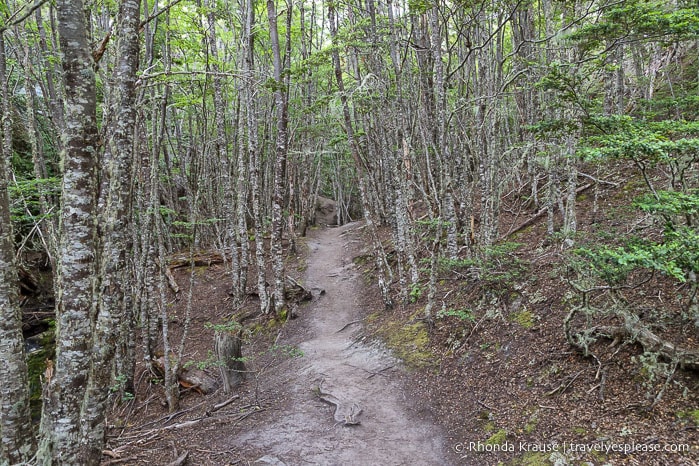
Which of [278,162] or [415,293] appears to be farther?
[278,162]

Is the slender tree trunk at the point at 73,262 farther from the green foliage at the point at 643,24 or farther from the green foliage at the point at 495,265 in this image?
the green foliage at the point at 495,265

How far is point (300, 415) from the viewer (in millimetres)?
6086

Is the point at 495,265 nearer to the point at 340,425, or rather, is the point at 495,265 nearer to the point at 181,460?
the point at 340,425

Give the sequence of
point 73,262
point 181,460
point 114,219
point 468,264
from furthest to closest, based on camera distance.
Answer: point 468,264 → point 181,460 → point 114,219 → point 73,262

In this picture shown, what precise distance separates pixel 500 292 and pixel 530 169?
6.55 meters

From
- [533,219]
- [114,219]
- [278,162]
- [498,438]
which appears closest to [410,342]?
[498,438]

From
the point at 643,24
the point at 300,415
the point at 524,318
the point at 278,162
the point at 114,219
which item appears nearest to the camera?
the point at 114,219

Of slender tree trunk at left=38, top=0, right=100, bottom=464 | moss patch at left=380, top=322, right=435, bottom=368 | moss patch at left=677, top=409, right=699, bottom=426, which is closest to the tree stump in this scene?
moss patch at left=380, top=322, right=435, bottom=368

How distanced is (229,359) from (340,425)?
115 inches

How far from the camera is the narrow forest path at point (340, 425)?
4.95 meters

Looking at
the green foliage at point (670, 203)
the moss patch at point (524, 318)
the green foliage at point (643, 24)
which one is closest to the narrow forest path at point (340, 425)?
the moss patch at point (524, 318)

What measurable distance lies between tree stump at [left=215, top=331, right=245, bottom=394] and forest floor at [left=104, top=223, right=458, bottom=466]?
22cm

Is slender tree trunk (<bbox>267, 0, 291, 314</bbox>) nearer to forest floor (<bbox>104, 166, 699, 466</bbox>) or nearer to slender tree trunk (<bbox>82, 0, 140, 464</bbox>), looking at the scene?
forest floor (<bbox>104, 166, 699, 466</bbox>)

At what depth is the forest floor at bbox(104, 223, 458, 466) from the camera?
507cm
